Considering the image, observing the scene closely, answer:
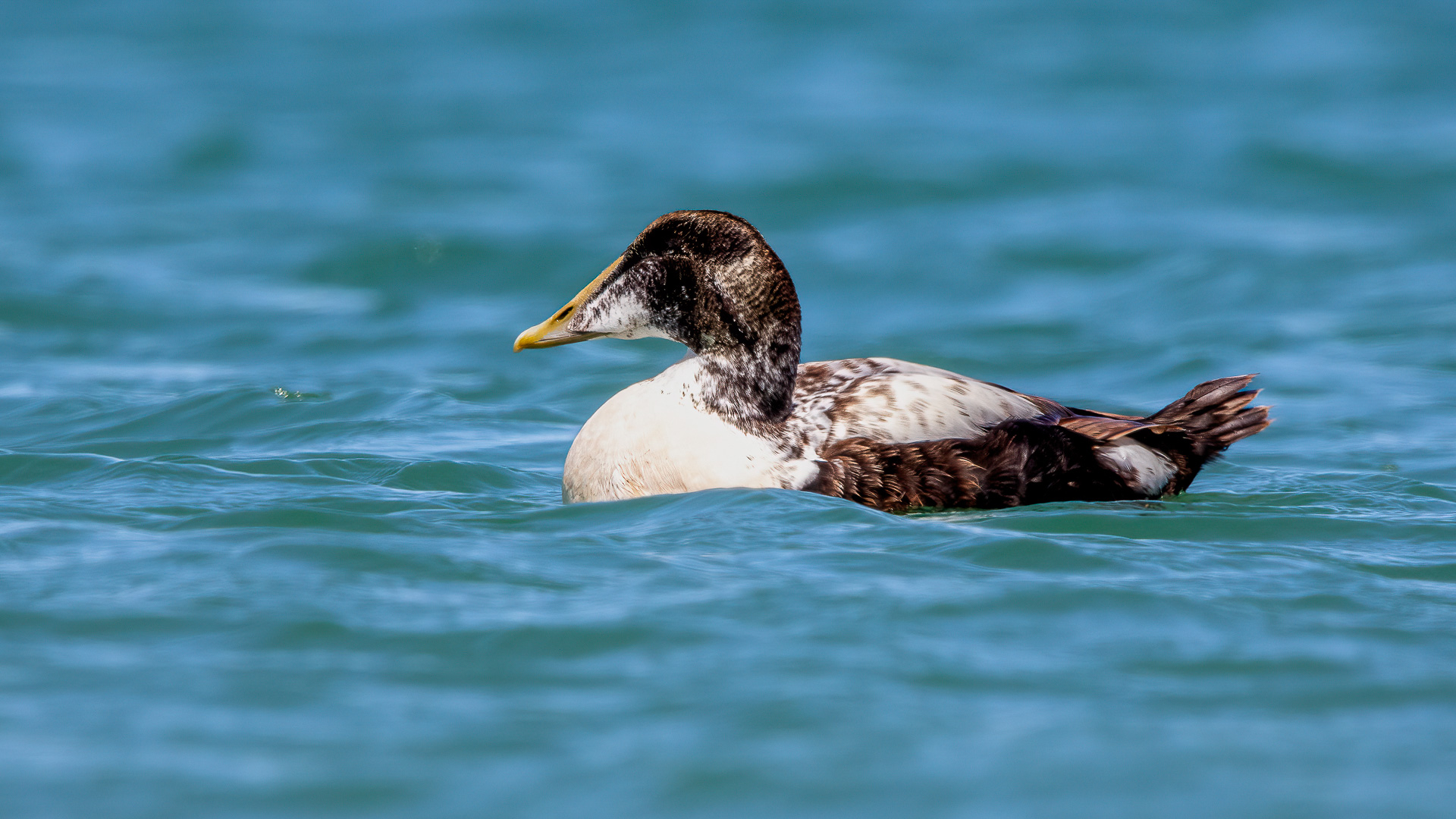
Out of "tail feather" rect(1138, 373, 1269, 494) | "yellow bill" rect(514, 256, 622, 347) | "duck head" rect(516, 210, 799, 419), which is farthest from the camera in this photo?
"tail feather" rect(1138, 373, 1269, 494)

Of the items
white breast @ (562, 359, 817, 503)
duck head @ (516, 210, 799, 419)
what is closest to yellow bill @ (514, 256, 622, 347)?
duck head @ (516, 210, 799, 419)

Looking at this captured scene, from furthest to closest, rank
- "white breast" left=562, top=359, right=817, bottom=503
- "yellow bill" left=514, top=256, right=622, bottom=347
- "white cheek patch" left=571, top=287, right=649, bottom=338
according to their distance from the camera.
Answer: "yellow bill" left=514, top=256, right=622, bottom=347 < "white cheek patch" left=571, top=287, right=649, bottom=338 < "white breast" left=562, top=359, right=817, bottom=503

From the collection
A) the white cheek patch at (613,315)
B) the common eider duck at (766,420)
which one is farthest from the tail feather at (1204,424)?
the white cheek patch at (613,315)

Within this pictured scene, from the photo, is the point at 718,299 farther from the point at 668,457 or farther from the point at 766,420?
the point at 668,457

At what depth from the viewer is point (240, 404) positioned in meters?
8.30

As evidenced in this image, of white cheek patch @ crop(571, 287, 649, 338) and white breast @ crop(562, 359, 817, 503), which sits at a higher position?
white cheek patch @ crop(571, 287, 649, 338)

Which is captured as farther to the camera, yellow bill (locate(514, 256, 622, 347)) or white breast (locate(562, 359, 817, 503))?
yellow bill (locate(514, 256, 622, 347))

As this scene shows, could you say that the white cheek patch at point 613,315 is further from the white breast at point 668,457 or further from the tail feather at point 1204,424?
the tail feather at point 1204,424

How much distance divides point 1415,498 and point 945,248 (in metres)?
5.71

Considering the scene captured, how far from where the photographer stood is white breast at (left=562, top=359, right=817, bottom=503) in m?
6.04

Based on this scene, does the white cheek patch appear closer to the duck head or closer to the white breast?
the duck head

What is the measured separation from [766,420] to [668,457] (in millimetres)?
417

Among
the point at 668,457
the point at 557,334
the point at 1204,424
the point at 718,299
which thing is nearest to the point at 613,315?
the point at 557,334

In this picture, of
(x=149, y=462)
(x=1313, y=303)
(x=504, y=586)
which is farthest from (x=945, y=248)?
(x=504, y=586)
